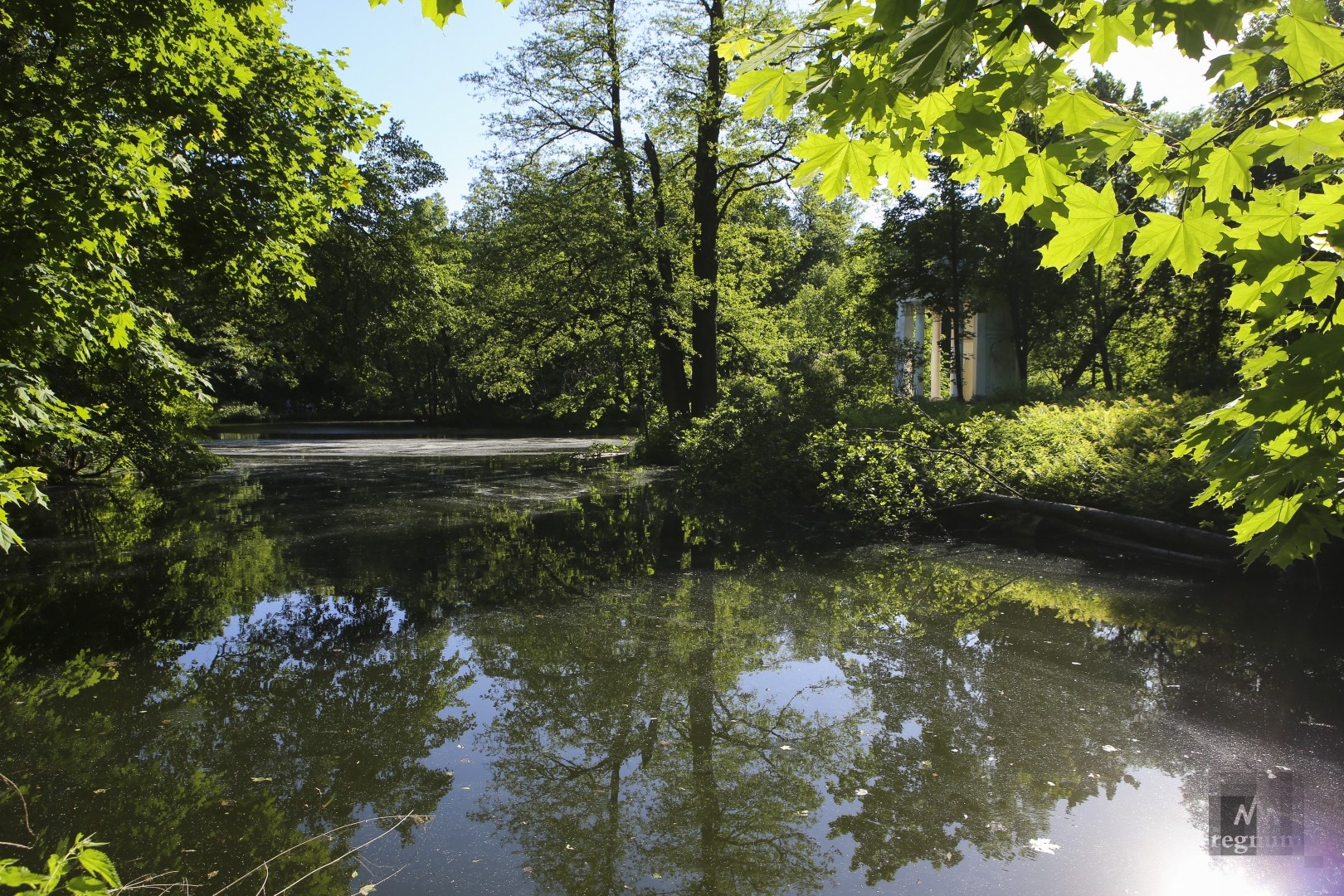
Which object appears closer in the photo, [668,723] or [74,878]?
[74,878]

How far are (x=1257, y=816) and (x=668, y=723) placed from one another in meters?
2.95

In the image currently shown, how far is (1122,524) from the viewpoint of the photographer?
10.9 m

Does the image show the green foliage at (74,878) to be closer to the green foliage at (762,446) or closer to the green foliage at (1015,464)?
the green foliage at (1015,464)

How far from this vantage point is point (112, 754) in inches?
185

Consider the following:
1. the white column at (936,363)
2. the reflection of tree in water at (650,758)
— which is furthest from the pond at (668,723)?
the white column at (936,363)

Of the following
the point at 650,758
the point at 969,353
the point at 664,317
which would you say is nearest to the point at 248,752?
the point at 650,758

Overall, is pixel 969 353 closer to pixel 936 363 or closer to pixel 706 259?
pixel 936 363

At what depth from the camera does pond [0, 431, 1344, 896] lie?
12.1 ft

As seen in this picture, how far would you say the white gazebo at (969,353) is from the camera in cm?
3709

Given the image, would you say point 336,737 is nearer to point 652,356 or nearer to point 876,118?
point 876,118

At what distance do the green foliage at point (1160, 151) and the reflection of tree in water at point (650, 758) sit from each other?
234 centimetres

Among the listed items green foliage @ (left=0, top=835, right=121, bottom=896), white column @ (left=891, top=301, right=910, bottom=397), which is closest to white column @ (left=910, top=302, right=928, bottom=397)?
white column @ (left=891, top=301, right=910, bottom=397)

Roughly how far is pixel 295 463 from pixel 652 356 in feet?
34.3

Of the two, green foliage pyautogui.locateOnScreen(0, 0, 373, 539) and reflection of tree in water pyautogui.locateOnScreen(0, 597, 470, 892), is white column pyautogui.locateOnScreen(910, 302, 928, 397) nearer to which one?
green foliage pyautogui.locateOnScreen(0, 0, 373, 539)
